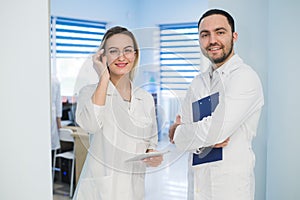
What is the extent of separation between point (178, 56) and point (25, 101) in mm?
652

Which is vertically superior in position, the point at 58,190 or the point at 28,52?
the point at 28,52

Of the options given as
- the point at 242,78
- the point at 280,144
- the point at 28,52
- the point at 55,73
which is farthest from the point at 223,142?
the point at 28,52

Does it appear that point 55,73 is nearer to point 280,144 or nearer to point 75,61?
point 75,61

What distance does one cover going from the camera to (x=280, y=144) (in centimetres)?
206

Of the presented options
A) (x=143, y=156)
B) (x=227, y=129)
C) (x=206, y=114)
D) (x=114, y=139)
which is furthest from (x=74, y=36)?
(x=227, y=129)

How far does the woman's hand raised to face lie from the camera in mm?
1353

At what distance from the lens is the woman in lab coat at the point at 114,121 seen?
1354 mm

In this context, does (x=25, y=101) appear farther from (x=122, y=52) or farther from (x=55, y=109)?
(x=122, y=52)

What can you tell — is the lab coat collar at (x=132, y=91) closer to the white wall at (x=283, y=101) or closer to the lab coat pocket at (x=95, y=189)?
the lab coat pocket at (x=95, y=189)

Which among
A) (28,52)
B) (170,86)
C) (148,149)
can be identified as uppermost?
(28,52)

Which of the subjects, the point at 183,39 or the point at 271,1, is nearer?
the point at 183,39

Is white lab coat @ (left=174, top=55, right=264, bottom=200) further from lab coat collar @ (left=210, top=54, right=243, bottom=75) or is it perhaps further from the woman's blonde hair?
the woman's blonde hair

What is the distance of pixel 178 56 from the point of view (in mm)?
1471

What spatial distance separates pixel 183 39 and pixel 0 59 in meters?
0.75
